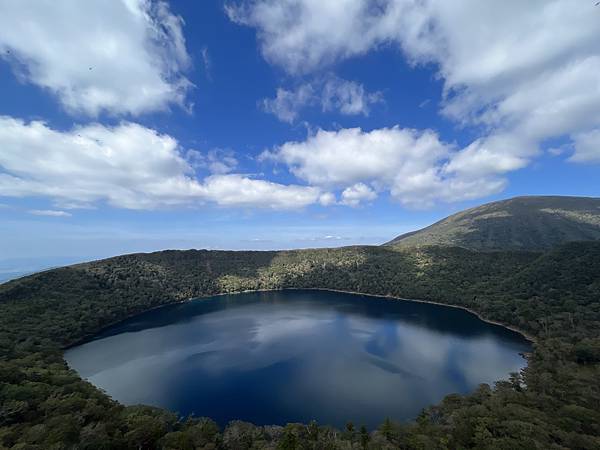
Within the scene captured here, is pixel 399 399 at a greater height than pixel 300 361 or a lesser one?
lesser

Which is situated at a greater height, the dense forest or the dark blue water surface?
the dense forest

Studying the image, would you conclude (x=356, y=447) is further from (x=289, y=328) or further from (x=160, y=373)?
(x=289, y=328)

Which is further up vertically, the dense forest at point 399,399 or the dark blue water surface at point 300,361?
the dense forest at point 399,399

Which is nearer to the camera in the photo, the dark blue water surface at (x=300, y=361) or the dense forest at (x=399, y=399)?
the dense forest at (x=399, y=399)

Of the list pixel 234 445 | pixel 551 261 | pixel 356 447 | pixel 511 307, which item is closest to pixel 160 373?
pixel 234 445

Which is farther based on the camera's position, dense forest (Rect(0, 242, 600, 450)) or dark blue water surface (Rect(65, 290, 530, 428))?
dark blue water surface (Rect(65, 290, 530, 428))

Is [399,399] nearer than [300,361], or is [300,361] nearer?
[399,399]
